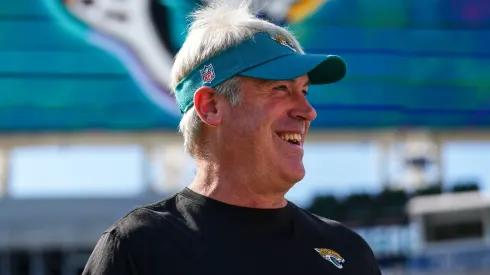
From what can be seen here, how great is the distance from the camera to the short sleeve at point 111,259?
217 centimetres

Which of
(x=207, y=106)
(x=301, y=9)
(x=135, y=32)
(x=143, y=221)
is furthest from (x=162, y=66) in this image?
(x=143, y=221)

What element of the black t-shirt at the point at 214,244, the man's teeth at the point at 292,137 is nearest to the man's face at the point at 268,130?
the man's teeth at the point at 292,137

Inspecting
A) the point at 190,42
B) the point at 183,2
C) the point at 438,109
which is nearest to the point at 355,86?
the point at 438,109

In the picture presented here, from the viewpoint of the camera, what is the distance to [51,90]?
48.7ft

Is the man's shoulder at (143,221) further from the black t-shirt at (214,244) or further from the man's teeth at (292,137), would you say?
the man's teeth at (292,137)

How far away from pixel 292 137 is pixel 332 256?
0.28 metres

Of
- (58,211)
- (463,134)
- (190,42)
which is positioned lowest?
(58,211)

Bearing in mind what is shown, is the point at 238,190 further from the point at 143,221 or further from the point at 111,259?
the point at 111,259

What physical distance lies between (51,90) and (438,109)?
18.9 feet

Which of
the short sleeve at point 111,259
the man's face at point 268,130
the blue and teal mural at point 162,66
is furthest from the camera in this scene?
the blue and teal mural at point 162,66

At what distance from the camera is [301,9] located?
15609 mm

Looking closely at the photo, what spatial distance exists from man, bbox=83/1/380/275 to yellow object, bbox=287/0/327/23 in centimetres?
1313

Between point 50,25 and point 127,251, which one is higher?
point 50,25

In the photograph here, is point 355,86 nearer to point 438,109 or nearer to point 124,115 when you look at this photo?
point 438,109
